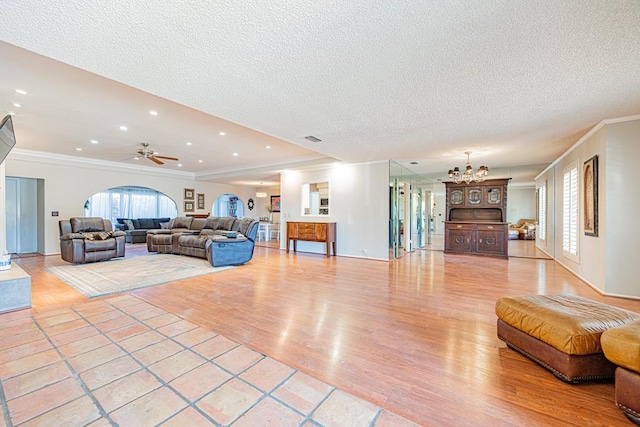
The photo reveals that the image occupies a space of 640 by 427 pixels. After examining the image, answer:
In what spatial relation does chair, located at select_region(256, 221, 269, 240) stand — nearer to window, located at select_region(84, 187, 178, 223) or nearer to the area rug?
window, located at select_region(84, 187, 178, 223)

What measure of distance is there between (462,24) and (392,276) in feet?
12.9

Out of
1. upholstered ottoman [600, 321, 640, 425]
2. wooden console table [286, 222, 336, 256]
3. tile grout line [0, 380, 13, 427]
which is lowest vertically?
tile grout line [0, 380, 13, 427]

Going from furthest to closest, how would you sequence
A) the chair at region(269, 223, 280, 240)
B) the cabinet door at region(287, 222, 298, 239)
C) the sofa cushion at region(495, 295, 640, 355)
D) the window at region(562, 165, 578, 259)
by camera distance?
1. the chair at region(269, 223, 280, 240)
2. the cabinet door at region(287, 222, 298, 239)
3. the window at region(562, 165, 578, 259)
4. the sofa cushion at region(495, 295, 640, 355)

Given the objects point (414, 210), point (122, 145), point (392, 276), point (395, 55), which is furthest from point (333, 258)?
point (122, 145)

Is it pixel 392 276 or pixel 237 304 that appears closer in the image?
pixel 237 304

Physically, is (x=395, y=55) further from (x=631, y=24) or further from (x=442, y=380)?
(x=442, y=380)

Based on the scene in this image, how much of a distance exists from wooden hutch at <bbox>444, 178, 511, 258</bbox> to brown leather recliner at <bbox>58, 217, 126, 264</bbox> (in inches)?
347

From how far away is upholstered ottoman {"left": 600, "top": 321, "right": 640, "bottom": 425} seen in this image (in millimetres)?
1475

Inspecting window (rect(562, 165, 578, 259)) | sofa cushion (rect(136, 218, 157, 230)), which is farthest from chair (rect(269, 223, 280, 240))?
window (rect(562, 165, 578, 259))

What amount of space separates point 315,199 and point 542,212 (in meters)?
6.86

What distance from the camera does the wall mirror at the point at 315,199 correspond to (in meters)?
8.02

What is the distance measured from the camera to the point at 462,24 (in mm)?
1806

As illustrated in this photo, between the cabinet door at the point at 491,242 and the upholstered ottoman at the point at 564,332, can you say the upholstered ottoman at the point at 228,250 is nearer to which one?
the upholstered ottoman at the point at 564,332

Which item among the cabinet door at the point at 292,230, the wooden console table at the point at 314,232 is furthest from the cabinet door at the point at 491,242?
the cabinet door at the point at 292,230
